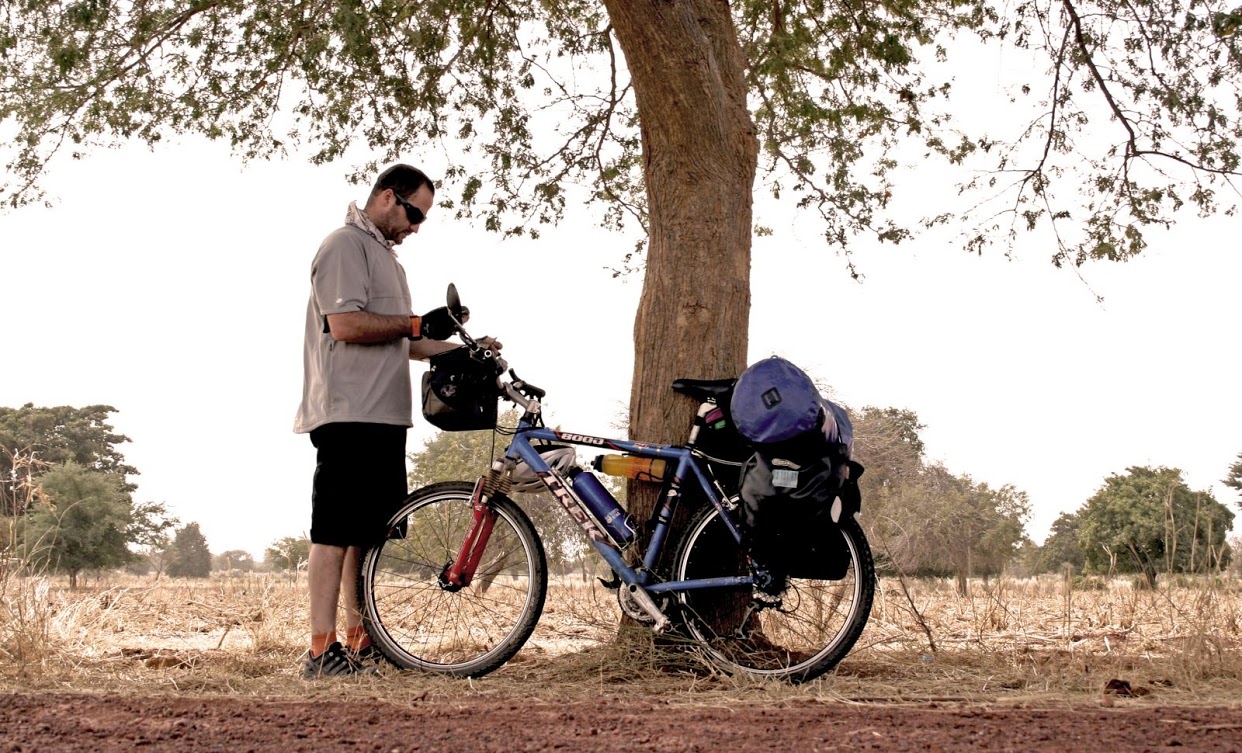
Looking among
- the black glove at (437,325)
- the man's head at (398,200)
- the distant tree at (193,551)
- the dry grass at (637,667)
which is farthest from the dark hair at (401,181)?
the distant tree at (193,551)

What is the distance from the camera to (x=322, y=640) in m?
5.22

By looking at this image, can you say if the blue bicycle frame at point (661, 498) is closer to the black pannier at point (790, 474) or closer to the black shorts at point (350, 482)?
the black pannier at point (790, 474)

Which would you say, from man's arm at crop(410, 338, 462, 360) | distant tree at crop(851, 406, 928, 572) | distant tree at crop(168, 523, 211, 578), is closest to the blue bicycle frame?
man's arm at crop(410, 338, 462, 360)

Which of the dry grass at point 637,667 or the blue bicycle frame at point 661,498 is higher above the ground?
the blue bicycle frame at point 661,498

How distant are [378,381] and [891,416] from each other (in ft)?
61.7

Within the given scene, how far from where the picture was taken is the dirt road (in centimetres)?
344

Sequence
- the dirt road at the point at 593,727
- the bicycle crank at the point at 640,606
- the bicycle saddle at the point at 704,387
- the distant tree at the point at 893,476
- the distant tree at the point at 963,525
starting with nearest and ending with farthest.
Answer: the dirt road at the point at 593,727 → the bicycle crank at the point at 640,606 → the bicycle saddle at the point at 704,387 → the distant tree at the point at 893,476 → the distant tree at the point at 963,525

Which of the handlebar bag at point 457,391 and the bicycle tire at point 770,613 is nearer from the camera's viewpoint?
the bicycle tire at point 770,613

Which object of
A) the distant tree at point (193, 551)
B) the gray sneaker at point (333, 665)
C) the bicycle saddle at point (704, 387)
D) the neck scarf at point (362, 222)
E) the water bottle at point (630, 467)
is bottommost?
the distant tree at point (193, 551)

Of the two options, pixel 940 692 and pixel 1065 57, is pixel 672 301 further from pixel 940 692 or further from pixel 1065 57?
pixel 1065 57

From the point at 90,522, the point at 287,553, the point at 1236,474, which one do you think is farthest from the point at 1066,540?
the point at 287,553

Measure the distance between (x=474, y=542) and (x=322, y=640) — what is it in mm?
833

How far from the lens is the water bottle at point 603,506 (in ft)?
17.3

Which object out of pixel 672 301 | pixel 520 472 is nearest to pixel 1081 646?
pixel 672 301
